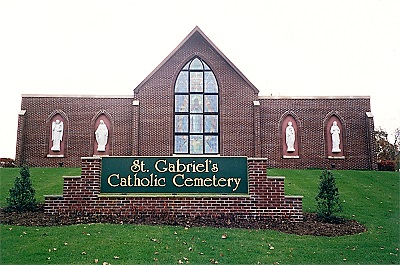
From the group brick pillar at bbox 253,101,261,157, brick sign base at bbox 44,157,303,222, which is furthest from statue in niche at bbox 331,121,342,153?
brick sign base at bbox 44,157,303,222

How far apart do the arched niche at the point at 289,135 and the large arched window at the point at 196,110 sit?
399 centimetres

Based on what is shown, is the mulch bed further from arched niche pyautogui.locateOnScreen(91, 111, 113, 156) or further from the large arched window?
arched niche pyautogui.locateOnScreen(91, 111, 113, 156)

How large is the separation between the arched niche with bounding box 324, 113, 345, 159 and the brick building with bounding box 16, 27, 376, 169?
2.2 inches

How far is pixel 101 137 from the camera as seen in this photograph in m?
24.5

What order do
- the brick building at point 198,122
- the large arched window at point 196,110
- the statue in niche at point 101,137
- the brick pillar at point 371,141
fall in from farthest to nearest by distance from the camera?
the brick pillar at point 371,141, the statue in niche at point 101,137, the brick building at point 198,122, the large arched window at point 196,110

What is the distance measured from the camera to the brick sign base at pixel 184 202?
12258 millimetres

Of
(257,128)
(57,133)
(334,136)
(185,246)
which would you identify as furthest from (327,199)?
(57,133)

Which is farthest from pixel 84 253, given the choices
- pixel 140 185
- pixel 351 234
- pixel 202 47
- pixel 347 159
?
pixel 347 159

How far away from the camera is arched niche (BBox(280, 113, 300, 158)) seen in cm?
2478

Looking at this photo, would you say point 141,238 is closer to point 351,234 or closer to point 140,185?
point 140,185

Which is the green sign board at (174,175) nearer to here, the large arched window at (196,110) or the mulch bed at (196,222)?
the mulch bed at (196,222)

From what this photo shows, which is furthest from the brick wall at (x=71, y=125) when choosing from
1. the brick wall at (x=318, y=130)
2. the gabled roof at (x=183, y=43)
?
the brick wall at (x=318, y=130)

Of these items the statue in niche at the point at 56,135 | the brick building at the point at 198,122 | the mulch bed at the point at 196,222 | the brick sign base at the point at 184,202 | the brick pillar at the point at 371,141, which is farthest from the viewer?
the brick pillar at the point at 371,141

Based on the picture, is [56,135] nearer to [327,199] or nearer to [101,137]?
[101,137]
